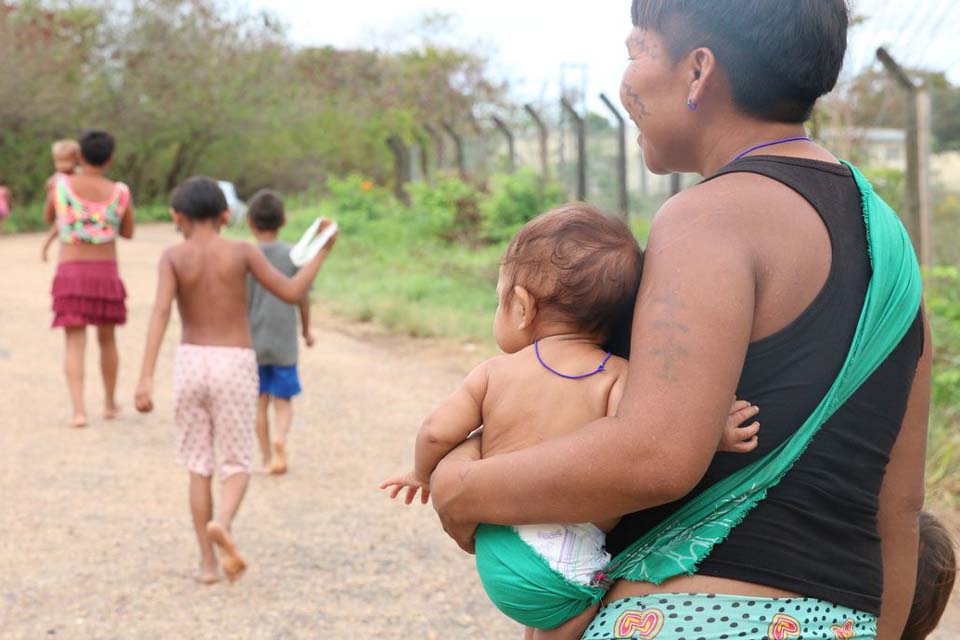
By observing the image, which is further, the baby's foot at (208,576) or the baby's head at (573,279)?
the baby's foot at (208,576)

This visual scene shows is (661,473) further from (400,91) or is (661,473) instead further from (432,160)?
(400,91)

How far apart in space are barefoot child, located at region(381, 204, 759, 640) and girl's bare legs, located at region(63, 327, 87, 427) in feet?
21.7

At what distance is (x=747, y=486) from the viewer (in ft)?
5.65

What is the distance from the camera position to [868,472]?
1.78 m

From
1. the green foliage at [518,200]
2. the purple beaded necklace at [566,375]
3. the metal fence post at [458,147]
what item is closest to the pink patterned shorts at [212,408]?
the purple beaded necklace at [566,375]

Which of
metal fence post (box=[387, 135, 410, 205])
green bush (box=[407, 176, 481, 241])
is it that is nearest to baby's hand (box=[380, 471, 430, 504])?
green bush (box=[407, 176, 481, 241])

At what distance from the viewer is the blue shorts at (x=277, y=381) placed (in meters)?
7.00

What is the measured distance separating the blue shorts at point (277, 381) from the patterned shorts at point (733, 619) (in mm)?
5378

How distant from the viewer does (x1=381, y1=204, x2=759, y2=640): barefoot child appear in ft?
6.08

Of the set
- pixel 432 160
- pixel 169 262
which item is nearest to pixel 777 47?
pixel 169 262

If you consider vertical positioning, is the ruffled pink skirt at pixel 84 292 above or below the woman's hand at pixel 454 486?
below

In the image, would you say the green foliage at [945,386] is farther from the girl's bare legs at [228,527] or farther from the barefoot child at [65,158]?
the barefoot child at [65,158]

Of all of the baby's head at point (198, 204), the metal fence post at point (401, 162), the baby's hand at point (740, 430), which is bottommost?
the metal fence post at point (401, 162)

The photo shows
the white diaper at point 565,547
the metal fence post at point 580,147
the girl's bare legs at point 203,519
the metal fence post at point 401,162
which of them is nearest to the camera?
the white diaper at point 565,547
